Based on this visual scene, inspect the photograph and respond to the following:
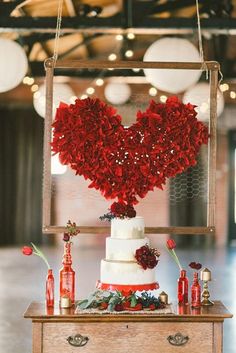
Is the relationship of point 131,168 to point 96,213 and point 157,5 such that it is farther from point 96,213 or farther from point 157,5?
point 96,213

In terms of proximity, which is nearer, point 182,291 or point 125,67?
point 182,291

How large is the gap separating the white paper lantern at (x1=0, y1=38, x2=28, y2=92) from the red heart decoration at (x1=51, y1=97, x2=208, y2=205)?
2.73 meters

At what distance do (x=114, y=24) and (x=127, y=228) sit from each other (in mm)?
7304

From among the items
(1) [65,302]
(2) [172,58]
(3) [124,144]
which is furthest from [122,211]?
(2) [172,58]

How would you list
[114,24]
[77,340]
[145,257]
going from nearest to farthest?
1. [77,340]
2. [145,257]
3. [114,24]

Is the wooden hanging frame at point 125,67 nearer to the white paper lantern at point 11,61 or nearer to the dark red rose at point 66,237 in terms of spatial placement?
the dark red rose at point 66,237

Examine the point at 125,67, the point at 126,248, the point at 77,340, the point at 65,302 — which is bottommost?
the point at 77,340

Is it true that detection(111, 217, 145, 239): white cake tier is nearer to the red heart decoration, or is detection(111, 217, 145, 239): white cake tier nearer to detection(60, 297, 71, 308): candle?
the red heart decoration

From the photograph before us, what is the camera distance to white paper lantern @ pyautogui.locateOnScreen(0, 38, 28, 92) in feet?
20.4

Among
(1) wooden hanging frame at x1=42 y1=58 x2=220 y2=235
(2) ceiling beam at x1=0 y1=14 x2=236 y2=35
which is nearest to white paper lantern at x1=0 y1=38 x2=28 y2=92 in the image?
(1) wooden hanging frame at x1=42 y1=58 x2=220 y2=235

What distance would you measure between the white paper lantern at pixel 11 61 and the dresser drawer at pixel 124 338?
340cm

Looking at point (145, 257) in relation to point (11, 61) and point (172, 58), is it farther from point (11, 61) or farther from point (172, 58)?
point (11, 61)

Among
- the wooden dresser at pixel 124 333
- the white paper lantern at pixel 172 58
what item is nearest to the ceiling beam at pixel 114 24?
the white paper lantern at pixel 172 58

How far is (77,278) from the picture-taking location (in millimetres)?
9156
